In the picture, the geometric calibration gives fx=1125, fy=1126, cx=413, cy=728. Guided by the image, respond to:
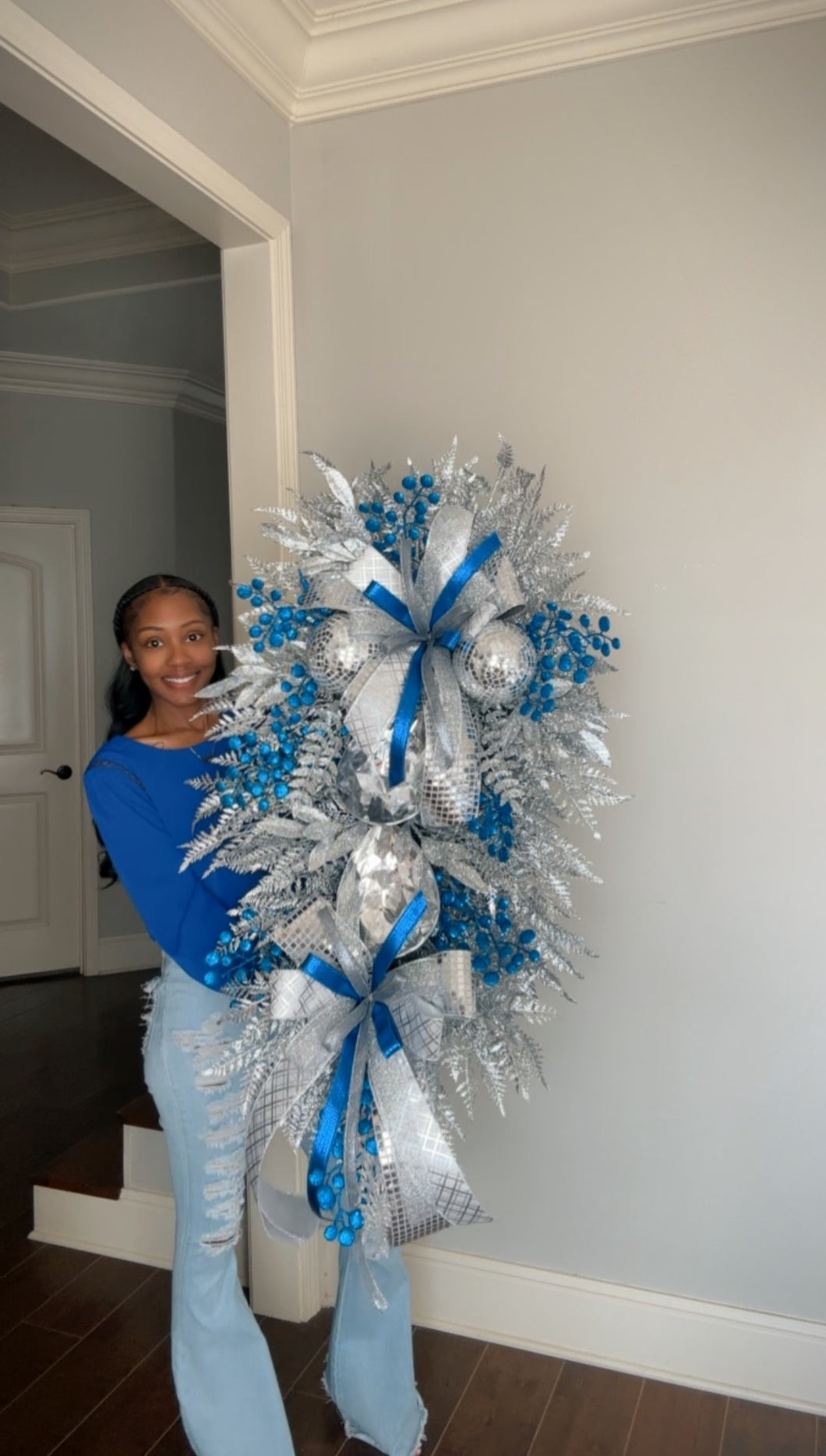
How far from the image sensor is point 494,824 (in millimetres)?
1486

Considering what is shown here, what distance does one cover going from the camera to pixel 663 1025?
2.10 m

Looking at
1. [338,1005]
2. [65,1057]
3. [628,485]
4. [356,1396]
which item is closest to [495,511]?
[628,485]

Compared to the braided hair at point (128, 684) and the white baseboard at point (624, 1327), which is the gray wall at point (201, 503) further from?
the white baseboard at point (624, 1327)

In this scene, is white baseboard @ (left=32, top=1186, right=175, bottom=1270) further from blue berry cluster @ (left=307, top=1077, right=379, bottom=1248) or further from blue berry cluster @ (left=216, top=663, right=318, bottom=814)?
blue berry cluster @ (left=216, top=663, right=318, bottom=814)

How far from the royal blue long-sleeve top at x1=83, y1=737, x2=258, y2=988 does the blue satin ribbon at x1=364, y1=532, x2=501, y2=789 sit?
0.46 metres

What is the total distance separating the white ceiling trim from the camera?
11.7 feet

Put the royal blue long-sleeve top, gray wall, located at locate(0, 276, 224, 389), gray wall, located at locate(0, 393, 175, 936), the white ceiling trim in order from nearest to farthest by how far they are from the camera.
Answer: the royal blue long-sleeve top
the white ceiling trim
gray wall, located at locate(0, 276, 224, 389)
gray wall, located at locate(0, 393, 175, 936)

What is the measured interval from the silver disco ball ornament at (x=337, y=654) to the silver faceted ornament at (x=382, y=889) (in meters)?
0.19

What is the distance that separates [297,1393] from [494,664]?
4.99 ft

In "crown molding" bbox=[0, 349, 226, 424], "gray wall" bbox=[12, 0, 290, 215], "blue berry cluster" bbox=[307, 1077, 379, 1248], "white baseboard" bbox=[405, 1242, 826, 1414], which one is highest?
"crown molding" bbox=[0, 349, 226, 424]

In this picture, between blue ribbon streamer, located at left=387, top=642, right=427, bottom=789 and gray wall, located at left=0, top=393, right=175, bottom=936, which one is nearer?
blue ribbon streamer, located at left=387, top=642, right=427, bottom=789

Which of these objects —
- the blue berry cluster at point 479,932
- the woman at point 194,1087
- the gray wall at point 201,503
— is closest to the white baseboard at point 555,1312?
the woman at point 194,1087

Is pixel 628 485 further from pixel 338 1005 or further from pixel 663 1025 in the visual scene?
pixel 338 1005

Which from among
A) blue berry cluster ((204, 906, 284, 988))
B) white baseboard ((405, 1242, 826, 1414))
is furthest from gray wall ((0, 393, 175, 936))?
blue berry cluster ((204, 906, 284, 988))
